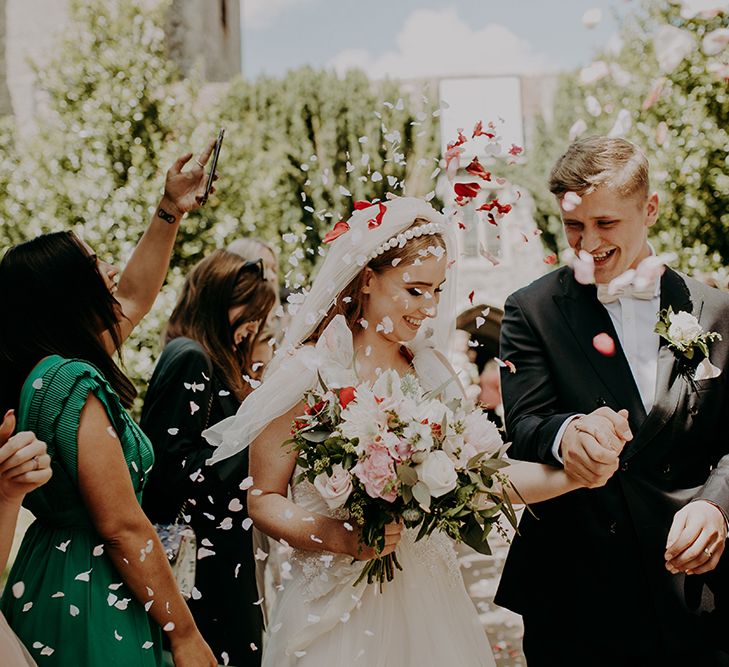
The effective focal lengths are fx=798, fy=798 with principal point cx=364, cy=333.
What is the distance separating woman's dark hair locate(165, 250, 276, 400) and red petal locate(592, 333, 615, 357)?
6.02 ft

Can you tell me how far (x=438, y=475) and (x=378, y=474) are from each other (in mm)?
163

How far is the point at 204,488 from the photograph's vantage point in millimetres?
3605

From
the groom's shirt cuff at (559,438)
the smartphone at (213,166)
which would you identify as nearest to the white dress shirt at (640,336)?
the groom's shirt cuff at (559,438)

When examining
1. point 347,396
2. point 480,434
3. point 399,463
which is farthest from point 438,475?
point 347,396

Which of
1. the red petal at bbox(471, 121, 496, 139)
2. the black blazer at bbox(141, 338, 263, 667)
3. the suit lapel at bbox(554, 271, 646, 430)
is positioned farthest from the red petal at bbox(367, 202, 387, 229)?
the black blazer at bbox(141, 338, 263, 667)

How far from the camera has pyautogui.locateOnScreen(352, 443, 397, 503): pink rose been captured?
2.17 metres

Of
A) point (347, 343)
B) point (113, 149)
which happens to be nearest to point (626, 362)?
point (347, 343)

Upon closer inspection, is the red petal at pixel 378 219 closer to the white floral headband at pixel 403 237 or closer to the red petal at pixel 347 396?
the white floral headband at pixel 403 237

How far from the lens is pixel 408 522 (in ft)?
7.21

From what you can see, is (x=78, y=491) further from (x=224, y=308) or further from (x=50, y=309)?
(x=224, y=308)

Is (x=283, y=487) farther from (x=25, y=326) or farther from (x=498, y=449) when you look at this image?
(x=25, y=326)

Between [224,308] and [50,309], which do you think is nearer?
[50,309]

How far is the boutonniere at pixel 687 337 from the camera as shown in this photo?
97.5 inches

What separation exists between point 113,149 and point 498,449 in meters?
8.54
